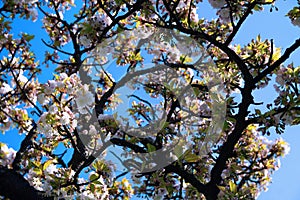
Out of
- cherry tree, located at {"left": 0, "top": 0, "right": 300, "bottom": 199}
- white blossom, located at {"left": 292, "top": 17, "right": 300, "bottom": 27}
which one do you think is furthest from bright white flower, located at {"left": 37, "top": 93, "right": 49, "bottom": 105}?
white blossom, located at {"left": 292, "top": 17, "right": 300, "bottom": 27}

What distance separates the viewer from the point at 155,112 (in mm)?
4531

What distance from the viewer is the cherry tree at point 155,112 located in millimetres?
3773

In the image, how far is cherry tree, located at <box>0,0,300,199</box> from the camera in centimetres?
377

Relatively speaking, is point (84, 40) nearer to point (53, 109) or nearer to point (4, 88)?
point (53, 109)

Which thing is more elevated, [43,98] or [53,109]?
[43,98]

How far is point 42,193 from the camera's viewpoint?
11.8 feet

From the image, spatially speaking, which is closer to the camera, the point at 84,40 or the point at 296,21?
the point at 296,21

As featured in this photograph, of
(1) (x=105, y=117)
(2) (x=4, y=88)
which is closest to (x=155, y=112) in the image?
(1) (x=105, y=117)

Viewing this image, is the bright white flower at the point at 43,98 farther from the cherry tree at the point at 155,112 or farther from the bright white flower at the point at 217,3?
the bright white flower at the point at 217,3

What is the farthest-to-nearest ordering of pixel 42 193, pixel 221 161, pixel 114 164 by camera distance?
1. pixel 114 164
2. pixel 221 161
3. pixel 42 193

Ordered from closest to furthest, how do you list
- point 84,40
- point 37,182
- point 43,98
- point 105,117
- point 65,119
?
point 37,182 → point 65,119 → point 105,117 → point 43,98 → point 84,40

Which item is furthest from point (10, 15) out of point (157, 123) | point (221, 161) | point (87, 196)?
point (221, 161)

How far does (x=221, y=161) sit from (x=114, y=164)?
110 centimetres

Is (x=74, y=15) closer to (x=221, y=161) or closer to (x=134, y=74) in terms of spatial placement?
(x=134, y=74)
